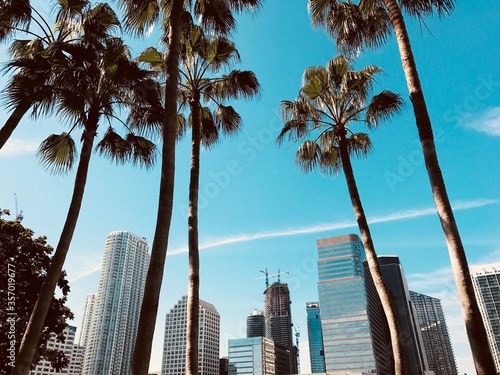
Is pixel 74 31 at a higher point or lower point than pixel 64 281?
higher

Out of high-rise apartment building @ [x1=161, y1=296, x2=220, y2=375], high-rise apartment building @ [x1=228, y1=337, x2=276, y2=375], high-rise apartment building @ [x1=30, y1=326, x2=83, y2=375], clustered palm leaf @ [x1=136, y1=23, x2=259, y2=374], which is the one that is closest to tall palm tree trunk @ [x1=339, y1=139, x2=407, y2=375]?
clustered palm leaf @ [x1=136, y1=23, x2=259, y2=374]

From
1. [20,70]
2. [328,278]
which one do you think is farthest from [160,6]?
[328,278]

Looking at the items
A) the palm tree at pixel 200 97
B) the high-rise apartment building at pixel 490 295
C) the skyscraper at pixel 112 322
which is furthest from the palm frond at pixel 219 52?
the skyscraper at pixel 112 322

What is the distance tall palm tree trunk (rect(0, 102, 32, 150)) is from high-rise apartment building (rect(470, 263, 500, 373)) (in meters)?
170

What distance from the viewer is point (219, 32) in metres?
9.44

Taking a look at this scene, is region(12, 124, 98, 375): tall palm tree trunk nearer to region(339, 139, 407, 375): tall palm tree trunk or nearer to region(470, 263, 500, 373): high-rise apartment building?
region(339, 139, 407, 375): tall palm tree trunk

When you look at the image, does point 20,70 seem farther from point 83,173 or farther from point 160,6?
point 160,6

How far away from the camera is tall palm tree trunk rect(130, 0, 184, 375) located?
5.05m

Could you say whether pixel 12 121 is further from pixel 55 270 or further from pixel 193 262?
pixel 193 262

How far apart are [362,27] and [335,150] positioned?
4.75 meters

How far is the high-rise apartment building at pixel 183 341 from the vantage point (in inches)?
6860

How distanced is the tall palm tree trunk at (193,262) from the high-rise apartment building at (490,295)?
547ft

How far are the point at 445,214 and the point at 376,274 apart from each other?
16.0ft

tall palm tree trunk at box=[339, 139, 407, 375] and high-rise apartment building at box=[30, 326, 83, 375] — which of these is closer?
tall palm tree trunk at box=[339, 139, 407, 375]
